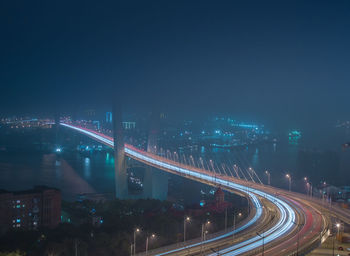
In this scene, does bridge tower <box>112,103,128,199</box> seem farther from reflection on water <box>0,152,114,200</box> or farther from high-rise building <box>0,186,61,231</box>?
high-rise building <box>0,186,61,231</box>

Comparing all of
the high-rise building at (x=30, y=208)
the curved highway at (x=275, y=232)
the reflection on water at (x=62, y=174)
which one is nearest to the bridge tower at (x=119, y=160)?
the reflection on water at (x=62, y=174)

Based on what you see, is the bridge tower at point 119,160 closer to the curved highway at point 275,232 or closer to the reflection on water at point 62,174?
the reflection on water at point 62,174

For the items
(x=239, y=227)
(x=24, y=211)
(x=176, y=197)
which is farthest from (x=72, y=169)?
(x=239, y=227)

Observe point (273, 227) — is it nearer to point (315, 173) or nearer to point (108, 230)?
point (108, 230)

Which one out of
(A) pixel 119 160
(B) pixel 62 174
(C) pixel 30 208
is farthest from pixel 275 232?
(B) pixel 62 174

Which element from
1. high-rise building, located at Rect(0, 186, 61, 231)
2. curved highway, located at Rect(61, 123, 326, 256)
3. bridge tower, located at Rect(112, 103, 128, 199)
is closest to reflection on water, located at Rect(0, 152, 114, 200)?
bridge tower, located at Rect(112, 103, 128, 199)

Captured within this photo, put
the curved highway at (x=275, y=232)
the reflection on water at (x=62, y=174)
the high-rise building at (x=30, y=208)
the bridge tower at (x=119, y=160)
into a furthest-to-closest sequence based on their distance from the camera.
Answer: the reflection on water at (x=62, y=174) < the bridge tower at (x=119, y=160) < the high-rise building at (x=30, y=208) < the curved highway at (x=275, y=232)

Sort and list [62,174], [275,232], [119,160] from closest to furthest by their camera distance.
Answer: [275,232] < [119,160] < [62,174]

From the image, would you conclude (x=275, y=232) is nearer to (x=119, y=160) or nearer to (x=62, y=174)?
(x=119, y=160)
